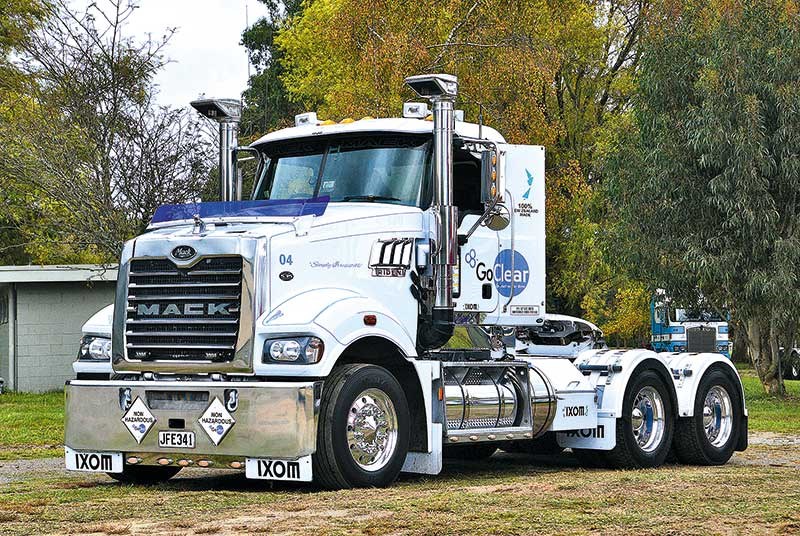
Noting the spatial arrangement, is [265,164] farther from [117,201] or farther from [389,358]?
[117,201]

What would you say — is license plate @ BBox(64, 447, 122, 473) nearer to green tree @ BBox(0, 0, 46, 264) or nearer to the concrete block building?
green tree @ BBox(0, 0, 46, 264)

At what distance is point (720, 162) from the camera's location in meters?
27.1

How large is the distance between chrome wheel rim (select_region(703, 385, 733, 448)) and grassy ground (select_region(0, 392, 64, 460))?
24.3 ft

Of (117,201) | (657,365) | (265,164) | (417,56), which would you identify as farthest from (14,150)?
(657,365)

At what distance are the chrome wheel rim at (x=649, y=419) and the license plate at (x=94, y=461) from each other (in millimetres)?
5626

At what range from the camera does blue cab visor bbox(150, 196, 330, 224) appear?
40.8ft

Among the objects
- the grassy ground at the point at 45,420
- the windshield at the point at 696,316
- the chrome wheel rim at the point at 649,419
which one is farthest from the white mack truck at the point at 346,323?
the windshield at the point at 696,316

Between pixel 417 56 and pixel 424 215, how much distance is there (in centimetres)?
1634

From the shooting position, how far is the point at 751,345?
3167 cm

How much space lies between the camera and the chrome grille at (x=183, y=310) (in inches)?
468

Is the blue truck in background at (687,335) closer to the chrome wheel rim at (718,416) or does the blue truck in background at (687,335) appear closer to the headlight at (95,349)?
the chrome wheel rim at (718,416)

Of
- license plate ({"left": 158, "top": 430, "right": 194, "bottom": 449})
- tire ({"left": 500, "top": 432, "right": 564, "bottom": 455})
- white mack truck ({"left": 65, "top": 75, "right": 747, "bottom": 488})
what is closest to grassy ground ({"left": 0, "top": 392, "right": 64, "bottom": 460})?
white mack truck ({"left": 65, "top": 75, "right": 747, "bottom": 488})

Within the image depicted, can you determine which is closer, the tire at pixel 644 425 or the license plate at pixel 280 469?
the license plate at pixel 280 469

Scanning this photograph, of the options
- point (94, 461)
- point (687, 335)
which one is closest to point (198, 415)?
point (94, 461)
